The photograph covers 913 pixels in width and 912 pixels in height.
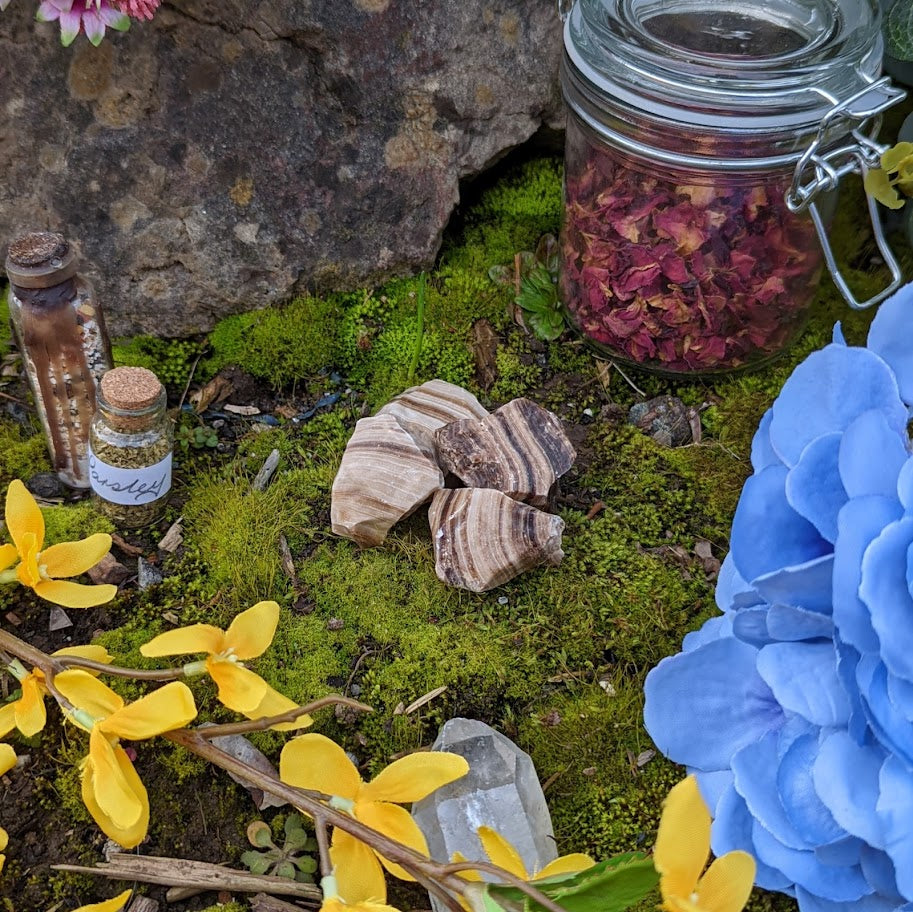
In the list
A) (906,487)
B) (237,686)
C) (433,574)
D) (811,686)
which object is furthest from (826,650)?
(433,574)

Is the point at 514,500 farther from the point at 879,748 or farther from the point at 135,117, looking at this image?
the point at 135,117

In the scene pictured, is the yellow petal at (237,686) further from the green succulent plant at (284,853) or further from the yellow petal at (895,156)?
the yellow petal at (895,156)

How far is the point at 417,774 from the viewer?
75 cm

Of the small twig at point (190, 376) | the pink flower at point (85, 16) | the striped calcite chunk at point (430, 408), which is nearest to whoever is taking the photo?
the pink flower at point (85, 16)

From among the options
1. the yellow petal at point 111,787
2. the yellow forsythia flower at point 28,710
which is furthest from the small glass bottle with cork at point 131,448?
the yellow petal at point 111,787

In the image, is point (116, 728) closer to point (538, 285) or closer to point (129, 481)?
point (129, 481)

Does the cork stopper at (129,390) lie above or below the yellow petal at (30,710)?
above

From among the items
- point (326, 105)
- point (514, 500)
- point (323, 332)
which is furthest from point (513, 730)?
point (326, 105)

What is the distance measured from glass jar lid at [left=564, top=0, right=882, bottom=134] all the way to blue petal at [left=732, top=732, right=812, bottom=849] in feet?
2.23

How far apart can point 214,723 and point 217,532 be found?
244 mm

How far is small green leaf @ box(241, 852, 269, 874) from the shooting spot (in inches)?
36.8

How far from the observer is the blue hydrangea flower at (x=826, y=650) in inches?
22.9

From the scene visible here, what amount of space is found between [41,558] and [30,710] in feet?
0.54

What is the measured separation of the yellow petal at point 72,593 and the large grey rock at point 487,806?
357mm
